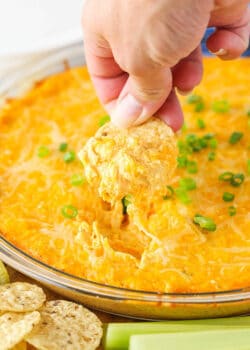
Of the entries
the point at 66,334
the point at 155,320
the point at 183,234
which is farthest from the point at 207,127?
the point at 66,334

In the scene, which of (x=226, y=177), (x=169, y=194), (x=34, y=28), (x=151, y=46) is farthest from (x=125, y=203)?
(x=34, y=28)

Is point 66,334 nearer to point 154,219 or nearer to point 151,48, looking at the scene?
point 154,219

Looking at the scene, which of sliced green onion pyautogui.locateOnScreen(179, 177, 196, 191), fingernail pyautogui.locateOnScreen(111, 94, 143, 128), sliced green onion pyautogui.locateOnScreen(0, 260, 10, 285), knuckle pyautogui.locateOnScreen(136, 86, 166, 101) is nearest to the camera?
knuckle pyautogui.locateOnScreen(136, 86, 166, 101)

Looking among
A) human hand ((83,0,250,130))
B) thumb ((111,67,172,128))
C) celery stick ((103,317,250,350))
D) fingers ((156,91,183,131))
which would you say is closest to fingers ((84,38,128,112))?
human hand ((83,0,250,130))

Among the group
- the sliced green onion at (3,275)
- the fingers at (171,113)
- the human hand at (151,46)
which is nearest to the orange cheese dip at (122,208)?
the sliced green onion at (3,275)

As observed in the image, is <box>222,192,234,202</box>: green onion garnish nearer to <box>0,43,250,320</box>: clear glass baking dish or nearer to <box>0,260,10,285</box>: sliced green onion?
<box>0,43,250,320</box>: clear glass baking dish

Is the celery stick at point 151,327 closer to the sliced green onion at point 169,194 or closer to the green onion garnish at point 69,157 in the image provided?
the sliced green onion at point 169,194
